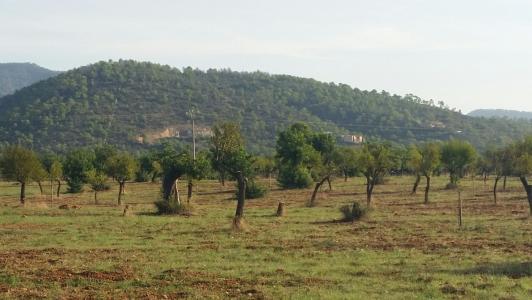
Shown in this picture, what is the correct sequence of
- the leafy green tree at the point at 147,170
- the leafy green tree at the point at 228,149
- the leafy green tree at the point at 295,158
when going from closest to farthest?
the leafy green tree at the point at 228,149, the leafy green tree at the point at 295,158, the leafy green tree at the point at 147,170

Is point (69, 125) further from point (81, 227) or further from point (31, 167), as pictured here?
point (81, 227)

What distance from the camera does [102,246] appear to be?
26578mm

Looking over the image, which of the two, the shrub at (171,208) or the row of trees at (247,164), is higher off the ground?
the row of trees at (247,164)

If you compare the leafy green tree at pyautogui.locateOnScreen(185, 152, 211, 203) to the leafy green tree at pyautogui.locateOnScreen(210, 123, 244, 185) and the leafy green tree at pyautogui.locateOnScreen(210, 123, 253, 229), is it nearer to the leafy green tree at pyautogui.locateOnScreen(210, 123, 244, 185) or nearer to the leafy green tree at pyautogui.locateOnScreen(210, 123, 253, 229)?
the leafy green tree at pyautogui.locateOnScreen(210, 123, 253, 229)

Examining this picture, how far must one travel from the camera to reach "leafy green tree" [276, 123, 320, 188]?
84.2 meters

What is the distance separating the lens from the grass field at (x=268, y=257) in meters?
17.2

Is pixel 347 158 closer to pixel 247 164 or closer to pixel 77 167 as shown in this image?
pixel 247 164

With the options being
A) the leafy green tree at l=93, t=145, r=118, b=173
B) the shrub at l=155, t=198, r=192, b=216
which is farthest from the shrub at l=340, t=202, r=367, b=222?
the leafy green tree at l=93, t=145, r=118, b=173

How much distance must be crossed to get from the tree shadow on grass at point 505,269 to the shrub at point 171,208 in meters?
25.9

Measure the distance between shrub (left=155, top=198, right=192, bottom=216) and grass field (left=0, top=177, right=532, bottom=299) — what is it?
10.6 ft

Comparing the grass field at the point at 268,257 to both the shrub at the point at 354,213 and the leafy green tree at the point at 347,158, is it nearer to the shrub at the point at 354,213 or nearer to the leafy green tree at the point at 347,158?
the shrub at the point at 354,213

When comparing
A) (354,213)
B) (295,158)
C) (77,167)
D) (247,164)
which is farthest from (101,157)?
(354,213)

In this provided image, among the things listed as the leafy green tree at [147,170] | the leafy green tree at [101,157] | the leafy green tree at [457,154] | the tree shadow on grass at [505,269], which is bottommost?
the leafy green tree at [147,170]

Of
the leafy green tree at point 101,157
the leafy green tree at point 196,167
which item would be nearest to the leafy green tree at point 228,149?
the leafy green tree at point 196,167
